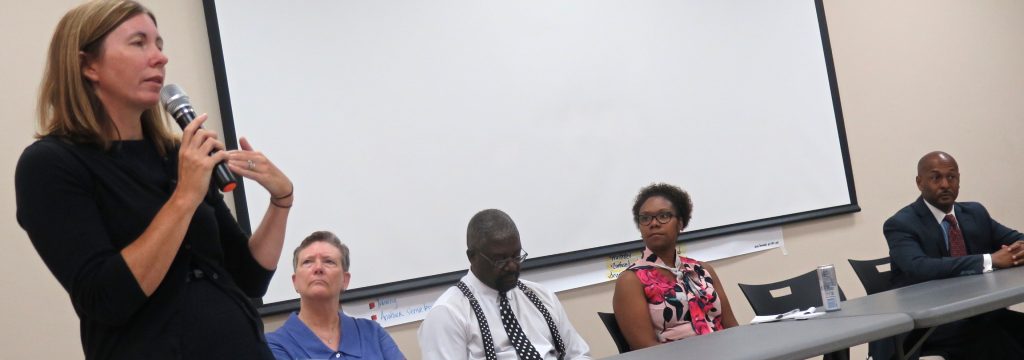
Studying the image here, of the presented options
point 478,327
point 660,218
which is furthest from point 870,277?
point 478,327

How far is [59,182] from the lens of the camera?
3.87 ft

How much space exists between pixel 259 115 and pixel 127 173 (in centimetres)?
234

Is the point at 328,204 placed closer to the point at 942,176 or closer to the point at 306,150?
the point at 306,150

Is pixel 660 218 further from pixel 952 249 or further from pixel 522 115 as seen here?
pixel 952 249

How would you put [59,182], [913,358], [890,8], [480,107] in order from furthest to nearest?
[890,8] < [480,107] < [913,358] < [59,182]

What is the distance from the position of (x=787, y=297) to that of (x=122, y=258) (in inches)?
116

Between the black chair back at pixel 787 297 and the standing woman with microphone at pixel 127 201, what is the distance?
8.45 ft

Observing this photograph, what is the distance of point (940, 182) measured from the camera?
13.8ft

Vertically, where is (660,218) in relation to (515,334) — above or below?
above

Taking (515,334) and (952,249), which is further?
(952,249)

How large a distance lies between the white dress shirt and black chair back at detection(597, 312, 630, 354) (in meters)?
0.13

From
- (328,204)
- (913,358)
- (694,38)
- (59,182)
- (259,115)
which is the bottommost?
(913,358)

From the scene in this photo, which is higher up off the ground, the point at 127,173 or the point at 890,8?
the point at 890,8

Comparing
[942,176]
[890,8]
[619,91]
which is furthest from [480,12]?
[890,8]
